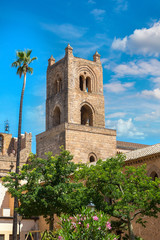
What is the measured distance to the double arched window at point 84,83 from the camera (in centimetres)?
4075

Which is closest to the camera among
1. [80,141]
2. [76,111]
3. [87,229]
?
[87,229]

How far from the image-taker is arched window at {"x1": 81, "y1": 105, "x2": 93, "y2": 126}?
132 ft

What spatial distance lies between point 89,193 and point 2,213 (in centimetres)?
1486

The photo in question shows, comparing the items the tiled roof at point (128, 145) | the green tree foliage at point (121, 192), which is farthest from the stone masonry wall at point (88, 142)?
the green tree foliage at point (121, 192)

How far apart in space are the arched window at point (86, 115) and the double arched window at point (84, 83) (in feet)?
6.82

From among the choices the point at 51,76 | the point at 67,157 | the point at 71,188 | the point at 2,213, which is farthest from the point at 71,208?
the point at 51,76

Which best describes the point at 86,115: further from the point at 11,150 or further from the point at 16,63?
the point at 11,150

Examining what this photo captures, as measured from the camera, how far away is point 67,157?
23.5m

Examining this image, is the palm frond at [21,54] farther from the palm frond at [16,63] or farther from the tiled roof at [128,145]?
the tiled roof at [128,145]

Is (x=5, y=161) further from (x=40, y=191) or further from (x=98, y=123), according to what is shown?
(x=40, y=191)

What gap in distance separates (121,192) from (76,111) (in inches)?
785

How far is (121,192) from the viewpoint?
19016 millimetres

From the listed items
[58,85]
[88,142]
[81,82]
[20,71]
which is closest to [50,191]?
[20,71]

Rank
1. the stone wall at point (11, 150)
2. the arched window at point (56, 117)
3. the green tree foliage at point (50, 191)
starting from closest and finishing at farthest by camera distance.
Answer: the green tree foliage at point (50, 191) → the arched window at point (56, 117) → the stone wall at point (11, 150)
